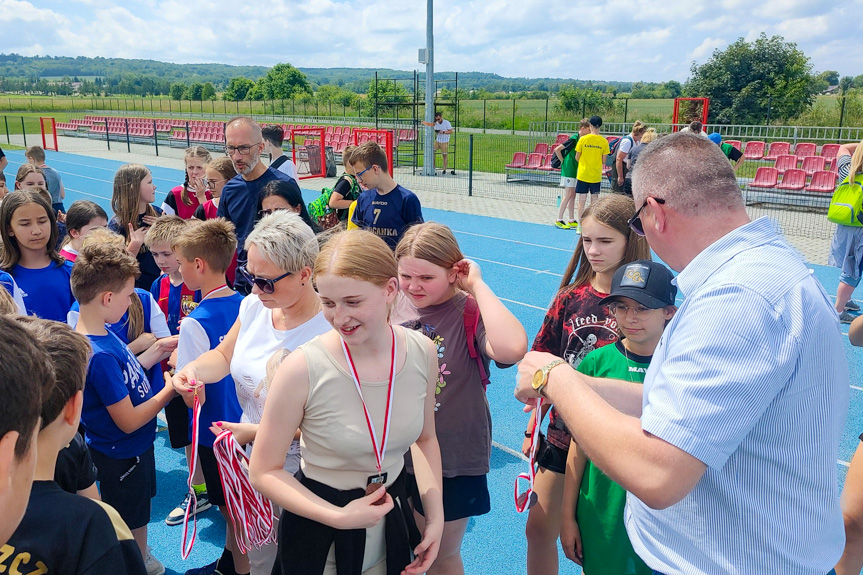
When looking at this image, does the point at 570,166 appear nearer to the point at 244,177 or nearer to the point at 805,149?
the point at 244,177

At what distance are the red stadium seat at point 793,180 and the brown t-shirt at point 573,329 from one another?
1402cm

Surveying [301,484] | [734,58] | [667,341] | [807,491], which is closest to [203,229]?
[301,484]

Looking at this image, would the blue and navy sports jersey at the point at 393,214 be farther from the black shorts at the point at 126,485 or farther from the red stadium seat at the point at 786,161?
the red stadium seat at the point at 786,161

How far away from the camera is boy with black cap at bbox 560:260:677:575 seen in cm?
250

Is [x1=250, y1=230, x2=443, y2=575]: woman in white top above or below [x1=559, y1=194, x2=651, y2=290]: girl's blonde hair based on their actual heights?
below

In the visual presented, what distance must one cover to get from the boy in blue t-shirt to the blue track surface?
1.68 meters

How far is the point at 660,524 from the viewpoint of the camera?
181 cm

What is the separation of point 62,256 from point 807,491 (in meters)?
4.73

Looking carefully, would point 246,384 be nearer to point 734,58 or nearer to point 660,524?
point 660,524

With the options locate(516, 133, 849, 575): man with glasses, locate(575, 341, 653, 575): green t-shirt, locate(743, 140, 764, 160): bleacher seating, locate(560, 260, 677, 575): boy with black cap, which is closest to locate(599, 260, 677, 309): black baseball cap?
locate(560, 260, 677, 575): boy with black cap

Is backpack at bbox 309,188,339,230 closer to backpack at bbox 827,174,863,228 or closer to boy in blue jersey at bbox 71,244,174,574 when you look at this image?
boy in blue jersey at bbox 71,244,174,574

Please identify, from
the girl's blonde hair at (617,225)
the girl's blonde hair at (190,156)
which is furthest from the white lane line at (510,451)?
the girl's blonde hair at (190,156)

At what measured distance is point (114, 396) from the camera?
9.91 feet

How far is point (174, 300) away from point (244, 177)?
1.73 metres
